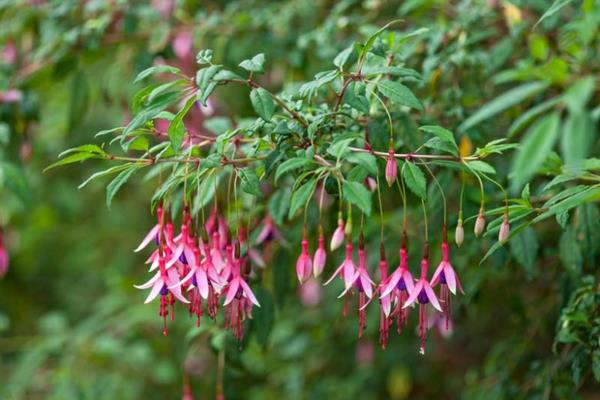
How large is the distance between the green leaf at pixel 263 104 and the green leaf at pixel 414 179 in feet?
0.58

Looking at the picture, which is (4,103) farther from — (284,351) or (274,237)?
(284,351)

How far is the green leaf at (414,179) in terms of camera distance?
94 centimetres

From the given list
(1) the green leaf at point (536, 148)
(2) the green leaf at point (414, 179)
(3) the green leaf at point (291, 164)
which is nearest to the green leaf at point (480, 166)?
(2) the green leaf at point (414, 179)

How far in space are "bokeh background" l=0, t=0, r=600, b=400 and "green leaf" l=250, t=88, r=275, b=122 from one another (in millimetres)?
311

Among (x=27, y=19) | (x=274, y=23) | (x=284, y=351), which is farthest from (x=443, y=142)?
(x=284, y=351)

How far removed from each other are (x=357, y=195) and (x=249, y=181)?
0.16m

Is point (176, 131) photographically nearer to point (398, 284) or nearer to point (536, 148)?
point (398, 284)

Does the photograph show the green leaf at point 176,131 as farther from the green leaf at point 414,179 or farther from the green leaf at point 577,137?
the green leaf at point 577,137

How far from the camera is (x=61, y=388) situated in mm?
2131

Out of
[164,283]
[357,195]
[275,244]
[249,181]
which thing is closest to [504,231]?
[357,195]

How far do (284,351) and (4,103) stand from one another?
104 centimetres

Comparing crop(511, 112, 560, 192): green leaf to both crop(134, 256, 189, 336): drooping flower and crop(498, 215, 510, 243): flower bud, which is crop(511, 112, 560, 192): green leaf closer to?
crop(498, 215, 510, 243): flower bud

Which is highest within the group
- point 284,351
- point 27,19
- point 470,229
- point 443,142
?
point 27,19

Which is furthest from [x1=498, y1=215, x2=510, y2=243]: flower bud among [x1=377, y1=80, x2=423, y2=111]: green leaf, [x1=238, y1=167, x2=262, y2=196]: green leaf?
[x1=238, y1=167, x2=262, y2=196]: green leaf
